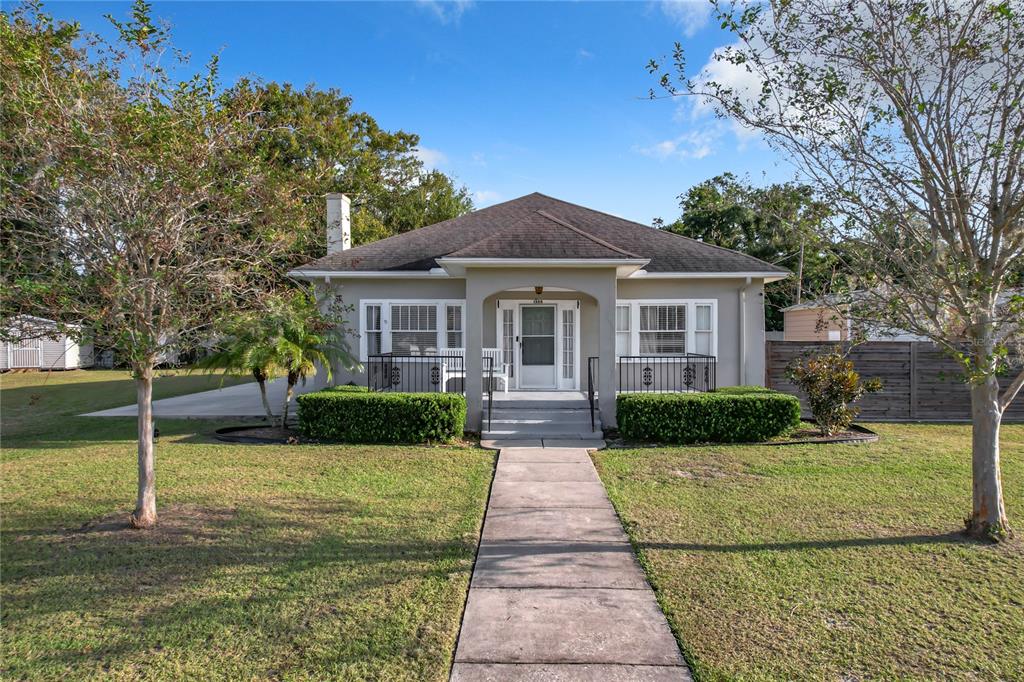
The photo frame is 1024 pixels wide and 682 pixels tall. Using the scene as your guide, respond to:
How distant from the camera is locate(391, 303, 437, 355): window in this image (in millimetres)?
12648

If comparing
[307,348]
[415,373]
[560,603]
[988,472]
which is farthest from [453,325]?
[988,472]

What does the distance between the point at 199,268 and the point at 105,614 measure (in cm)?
309

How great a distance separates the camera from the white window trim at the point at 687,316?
1248cm

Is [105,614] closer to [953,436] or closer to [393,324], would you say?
[393,324]

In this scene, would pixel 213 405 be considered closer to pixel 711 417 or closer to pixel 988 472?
pixel 711 417

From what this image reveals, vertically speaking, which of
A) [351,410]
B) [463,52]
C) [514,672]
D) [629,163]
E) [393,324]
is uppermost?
[463,52]

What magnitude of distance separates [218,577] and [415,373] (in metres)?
8.24

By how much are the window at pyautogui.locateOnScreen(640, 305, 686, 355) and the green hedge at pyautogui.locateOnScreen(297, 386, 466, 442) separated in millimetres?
5096

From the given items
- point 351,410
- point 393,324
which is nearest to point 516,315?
point 393,324

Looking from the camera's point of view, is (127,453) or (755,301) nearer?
(127,453)

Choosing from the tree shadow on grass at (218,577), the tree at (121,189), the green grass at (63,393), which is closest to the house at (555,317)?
the green grass at (63,393)

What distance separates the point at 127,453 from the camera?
29.9 feet

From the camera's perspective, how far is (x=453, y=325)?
1275 cm

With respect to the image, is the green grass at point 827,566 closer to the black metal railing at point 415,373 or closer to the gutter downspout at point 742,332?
the gutter downspout at point 742,332
